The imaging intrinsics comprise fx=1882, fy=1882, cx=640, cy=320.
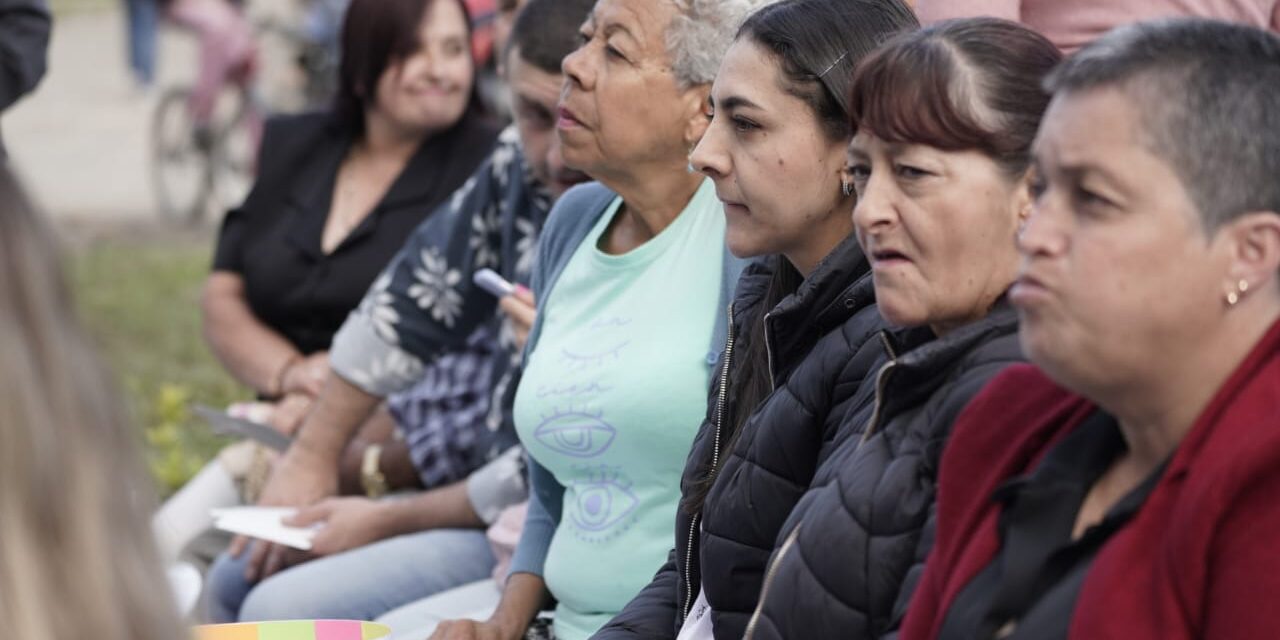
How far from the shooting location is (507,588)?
3.42 m

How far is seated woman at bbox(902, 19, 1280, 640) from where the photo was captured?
5.17ft

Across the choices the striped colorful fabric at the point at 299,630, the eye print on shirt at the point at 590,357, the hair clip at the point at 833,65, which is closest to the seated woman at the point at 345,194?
the eye print on shirt at the point at 590,357

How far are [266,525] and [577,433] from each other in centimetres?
95

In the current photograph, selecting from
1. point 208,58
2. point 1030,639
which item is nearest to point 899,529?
point 1030,639

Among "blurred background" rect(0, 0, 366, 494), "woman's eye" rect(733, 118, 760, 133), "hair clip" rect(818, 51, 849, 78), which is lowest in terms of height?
"blurred background" rect(0, 0, 366, 494)

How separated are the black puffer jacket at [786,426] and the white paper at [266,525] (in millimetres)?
1303

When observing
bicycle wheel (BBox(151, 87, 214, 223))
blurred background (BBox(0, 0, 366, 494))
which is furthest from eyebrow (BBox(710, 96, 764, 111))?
bicycle wheel (BBox(151, 87, 214, 223))

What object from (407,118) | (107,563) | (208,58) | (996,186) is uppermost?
(107,563)

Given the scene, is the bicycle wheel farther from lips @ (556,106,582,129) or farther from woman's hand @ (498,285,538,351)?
lips @ (556,106,582,129)

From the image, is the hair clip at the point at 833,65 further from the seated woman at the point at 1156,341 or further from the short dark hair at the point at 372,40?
the short dark hair at the point at 372,40

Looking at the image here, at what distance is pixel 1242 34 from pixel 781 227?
1.02 metres

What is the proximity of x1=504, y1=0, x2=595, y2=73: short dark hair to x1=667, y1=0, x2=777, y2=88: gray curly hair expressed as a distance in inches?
25.0

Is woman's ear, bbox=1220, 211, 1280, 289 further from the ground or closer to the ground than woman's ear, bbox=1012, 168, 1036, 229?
further from the ground

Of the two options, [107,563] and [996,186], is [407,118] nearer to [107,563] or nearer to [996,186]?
[996,186]
